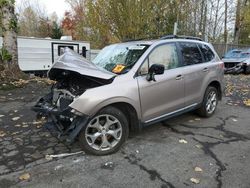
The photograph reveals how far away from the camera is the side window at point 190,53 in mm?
5742

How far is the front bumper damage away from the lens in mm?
4148

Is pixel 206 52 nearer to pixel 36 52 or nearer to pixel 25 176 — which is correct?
pixel 25 176

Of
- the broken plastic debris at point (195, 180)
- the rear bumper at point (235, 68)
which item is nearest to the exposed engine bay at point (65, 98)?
the broken plastic debris at point (195, 180)

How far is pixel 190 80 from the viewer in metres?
5.70

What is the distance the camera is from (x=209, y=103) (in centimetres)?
652

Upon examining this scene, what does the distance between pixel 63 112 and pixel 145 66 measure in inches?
62.4

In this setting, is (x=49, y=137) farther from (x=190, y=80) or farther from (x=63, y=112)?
(x=190, y=80)

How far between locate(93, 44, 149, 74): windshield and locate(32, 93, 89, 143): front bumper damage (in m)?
1.09

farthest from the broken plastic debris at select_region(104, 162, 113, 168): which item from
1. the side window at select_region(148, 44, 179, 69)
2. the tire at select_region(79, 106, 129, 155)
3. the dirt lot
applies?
the side window at select_region(148, 44, 179, 69)

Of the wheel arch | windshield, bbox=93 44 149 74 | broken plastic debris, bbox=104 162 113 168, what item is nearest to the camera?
broken plastic debris, bbox=104 162 113 168

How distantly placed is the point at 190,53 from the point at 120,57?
158 cm

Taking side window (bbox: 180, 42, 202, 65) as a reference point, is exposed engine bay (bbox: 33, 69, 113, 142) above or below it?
below

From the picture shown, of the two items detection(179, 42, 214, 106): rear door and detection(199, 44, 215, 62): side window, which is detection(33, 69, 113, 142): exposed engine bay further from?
detection(199, 44, 215, 62): side window

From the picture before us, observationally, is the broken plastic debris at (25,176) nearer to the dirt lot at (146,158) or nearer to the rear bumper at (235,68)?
the dirt lot at (146,158)
